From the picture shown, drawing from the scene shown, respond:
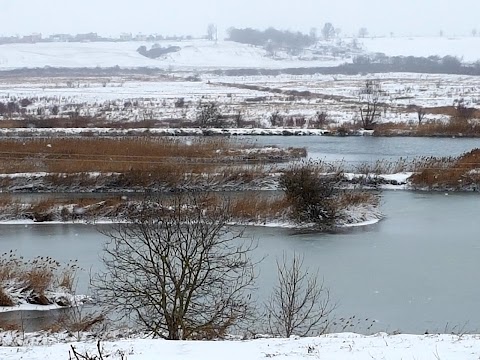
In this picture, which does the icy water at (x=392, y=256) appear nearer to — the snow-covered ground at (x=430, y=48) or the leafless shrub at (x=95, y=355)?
the leafless shrub at (x=95, y=355)

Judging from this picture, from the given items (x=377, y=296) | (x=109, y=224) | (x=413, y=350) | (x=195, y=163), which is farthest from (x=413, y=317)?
(x=195, y=163)

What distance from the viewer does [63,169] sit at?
23.7 meters

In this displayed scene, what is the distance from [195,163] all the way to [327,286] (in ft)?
42.2

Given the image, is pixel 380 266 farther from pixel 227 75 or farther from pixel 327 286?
pixel 227 75

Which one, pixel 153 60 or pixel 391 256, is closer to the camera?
pixel 391 256

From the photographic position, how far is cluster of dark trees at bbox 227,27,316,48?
153 metres

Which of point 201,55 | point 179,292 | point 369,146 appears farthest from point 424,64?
point 179,292

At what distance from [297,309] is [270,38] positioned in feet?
494

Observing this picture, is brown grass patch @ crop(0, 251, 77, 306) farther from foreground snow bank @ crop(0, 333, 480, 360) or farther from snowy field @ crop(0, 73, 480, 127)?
snowy field @ crop(0, 73, 480, 127)

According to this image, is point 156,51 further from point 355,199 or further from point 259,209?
point 259,209

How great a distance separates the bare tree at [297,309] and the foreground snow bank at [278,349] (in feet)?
6.73

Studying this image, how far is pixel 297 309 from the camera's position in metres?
9.77

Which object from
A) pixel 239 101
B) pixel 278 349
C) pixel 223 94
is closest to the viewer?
pixel 278 349

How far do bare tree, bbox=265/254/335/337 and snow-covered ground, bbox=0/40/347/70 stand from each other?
9986cm
